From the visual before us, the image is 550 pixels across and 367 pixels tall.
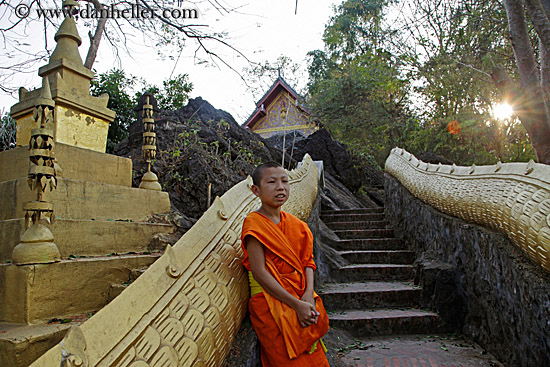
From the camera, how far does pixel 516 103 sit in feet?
17.9

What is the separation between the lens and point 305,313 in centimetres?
194

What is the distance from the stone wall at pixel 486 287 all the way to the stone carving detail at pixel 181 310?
2.09 metres

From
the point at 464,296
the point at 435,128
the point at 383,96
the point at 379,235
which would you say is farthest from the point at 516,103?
the point at 383,96

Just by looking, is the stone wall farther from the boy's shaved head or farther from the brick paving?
the boy's shaved head

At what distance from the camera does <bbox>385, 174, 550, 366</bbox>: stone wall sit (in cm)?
257

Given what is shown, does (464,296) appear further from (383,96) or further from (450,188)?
(383,96)

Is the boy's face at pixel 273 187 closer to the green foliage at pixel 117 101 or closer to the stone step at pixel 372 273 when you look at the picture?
the stone step at pixel 372 273

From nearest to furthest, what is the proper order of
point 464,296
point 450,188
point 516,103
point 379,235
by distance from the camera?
point 464,296 < point 450,188 < point 516,103 < point 379,235

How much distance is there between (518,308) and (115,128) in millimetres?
9719

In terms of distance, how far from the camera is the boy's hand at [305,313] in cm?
194

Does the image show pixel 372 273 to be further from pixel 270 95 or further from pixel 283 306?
pixel 270 95

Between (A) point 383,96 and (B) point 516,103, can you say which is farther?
(A) point 383,96

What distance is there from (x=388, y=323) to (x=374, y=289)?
0.63 m

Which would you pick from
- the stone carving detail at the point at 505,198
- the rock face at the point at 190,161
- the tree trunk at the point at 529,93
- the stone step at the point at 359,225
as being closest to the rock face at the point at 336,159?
the rock face at the point at 190,161
